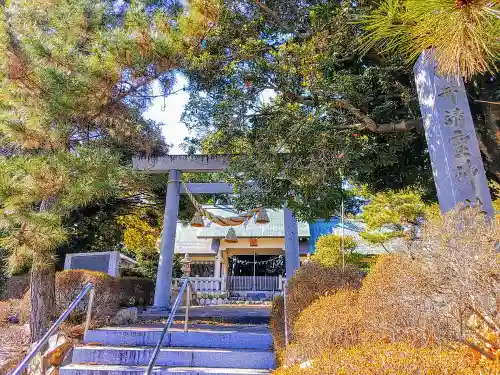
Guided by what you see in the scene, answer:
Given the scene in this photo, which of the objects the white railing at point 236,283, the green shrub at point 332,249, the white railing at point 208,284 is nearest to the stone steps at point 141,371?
the green shrub at point 332,249

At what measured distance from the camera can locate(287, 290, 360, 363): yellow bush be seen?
3.25 metres

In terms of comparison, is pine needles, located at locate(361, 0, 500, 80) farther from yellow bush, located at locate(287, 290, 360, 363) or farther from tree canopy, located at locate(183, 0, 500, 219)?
tree canopy, located at locate(183, 0, 500, 219)

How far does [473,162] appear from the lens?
148 inches

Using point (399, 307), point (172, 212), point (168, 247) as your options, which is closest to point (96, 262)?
point (168, 247)

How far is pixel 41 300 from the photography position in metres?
5.73

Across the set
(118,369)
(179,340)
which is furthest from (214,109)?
(118,369)

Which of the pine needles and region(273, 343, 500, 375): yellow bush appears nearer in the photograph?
region(273, 343, 500, 375): yellow bush

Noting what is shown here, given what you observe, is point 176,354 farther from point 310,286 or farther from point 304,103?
point 304,103

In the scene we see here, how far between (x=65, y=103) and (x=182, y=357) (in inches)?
156

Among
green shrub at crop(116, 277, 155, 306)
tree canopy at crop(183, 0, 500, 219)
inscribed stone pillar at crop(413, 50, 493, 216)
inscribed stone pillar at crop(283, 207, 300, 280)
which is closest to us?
inscribed stone pillar at crop(413, 50, 493, 216)

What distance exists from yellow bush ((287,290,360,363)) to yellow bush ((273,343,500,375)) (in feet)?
3.46

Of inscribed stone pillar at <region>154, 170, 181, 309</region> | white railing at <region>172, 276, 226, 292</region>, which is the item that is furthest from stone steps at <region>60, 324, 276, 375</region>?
white railing at <region>172, 276, 226, 292</region>

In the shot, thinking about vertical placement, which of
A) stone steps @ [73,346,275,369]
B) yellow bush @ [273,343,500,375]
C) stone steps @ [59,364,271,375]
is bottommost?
stone steps @ [59,364,271,375]

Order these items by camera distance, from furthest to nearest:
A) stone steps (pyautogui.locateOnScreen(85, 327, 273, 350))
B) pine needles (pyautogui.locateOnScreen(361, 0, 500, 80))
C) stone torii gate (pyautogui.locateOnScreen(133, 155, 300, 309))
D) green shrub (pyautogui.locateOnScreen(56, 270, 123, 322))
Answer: stone torii gate (pyautogui.locateOnScreen(133, 155, 300, 309)) → green shrub (pyautogui.locateOnScreen(56, 270, 123, 322)) → stone steps (pyautogui.locateOnScreen(85, 327, 273, 350)) → pine needles (pyautogui.locateOnScreen(361, 0, 500, 80))
